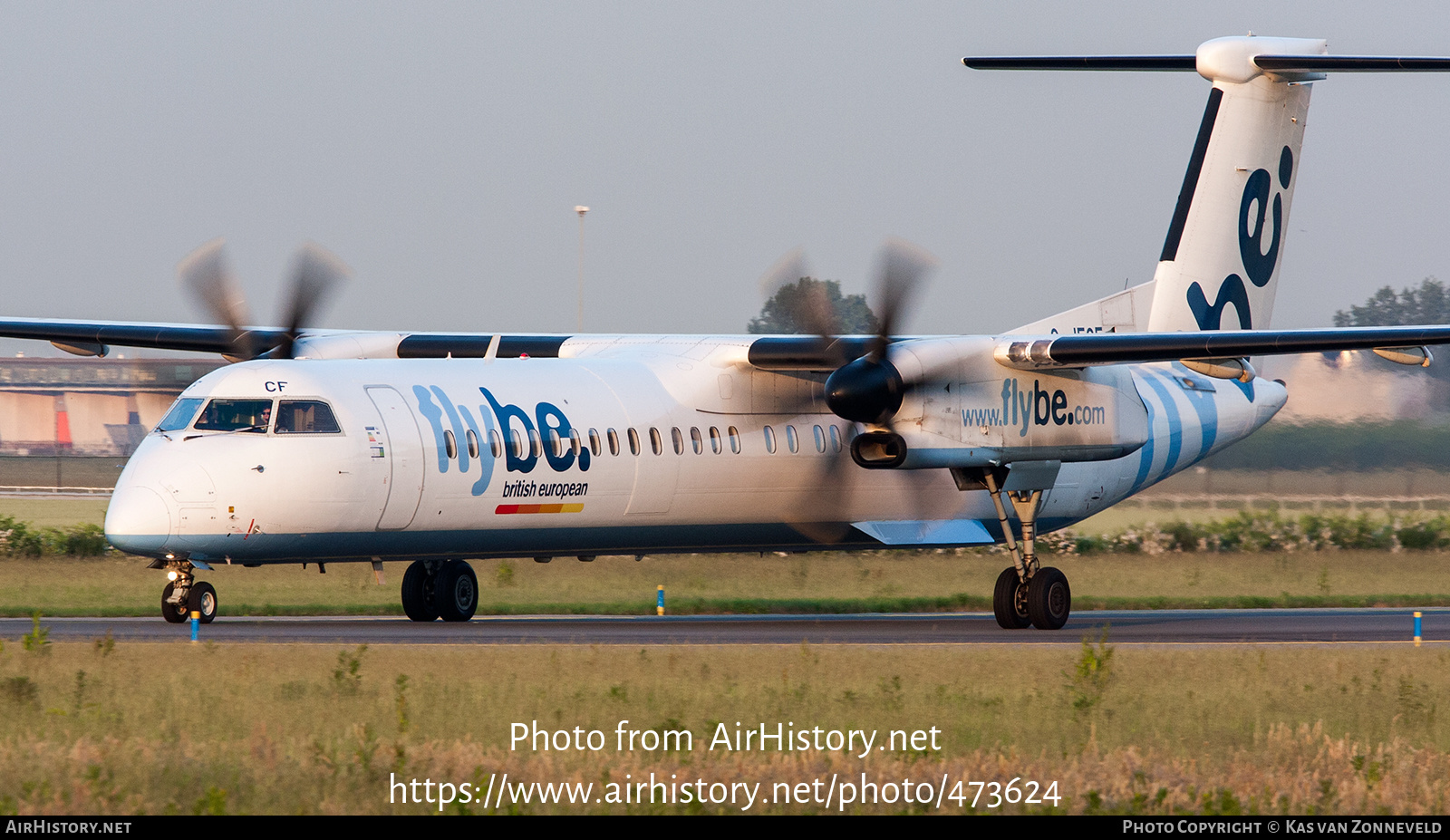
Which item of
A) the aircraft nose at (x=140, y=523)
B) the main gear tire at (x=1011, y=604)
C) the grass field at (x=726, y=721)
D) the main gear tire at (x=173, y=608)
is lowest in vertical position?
the grass field at (x=726, y=721)

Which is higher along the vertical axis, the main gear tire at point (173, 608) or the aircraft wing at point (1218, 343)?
the aircraft wing at point (1218, 343)

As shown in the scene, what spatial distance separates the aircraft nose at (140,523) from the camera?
57.0 feet

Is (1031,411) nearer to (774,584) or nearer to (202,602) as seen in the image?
(774,584)

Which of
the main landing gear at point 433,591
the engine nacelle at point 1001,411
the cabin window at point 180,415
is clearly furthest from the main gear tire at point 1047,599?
the cabin window at point 180,415

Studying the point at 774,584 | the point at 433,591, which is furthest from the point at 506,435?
the point at 774,584

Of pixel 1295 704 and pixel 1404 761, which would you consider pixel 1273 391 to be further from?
pixel 1404 761

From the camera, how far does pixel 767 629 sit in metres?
21.6

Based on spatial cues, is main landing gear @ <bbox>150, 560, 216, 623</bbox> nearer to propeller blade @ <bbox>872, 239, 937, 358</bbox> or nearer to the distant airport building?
propeller blade @ <bbox>872, 239, 937, 358</bbox>

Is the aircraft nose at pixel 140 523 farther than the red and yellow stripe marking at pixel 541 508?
No

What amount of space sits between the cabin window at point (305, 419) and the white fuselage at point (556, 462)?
0.03m

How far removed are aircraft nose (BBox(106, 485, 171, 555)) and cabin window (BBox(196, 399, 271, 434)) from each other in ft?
3.66

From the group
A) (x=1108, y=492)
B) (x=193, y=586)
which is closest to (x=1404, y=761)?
(x=193, y=586)

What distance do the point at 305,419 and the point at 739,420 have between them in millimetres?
5861

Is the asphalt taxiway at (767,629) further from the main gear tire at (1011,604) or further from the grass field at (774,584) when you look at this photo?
the grass field at (774,584)
